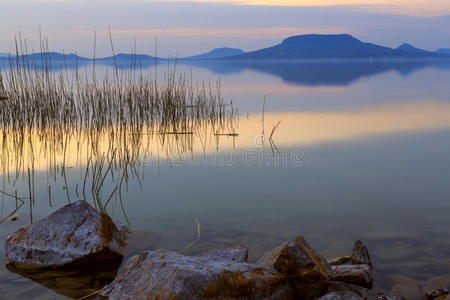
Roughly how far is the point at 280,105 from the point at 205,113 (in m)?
4.72

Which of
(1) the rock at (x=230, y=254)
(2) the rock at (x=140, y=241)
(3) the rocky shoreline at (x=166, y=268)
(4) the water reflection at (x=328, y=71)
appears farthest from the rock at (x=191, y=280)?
(4) the water reflection at (x=328, y=71)

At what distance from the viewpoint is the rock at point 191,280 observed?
2062mm

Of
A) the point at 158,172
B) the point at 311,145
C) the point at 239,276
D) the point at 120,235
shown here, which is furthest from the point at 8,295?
the point at 311,145

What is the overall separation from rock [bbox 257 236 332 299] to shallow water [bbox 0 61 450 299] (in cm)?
62

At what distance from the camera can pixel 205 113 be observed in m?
9.86

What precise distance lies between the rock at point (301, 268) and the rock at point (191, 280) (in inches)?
2.6

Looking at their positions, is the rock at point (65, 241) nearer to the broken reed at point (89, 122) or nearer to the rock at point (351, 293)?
the rock at point (351, 293)

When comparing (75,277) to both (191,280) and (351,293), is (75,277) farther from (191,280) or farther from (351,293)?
(351,293)

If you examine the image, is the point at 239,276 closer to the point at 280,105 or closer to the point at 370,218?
the point at 370,218

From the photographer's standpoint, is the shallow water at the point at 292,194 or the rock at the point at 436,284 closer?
the rock at the point at 436,284

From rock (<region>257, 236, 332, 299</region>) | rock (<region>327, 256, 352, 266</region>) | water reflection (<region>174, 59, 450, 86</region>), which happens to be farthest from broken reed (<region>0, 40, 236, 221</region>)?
water reflection (<region>174, 59, 450, 86</region>)

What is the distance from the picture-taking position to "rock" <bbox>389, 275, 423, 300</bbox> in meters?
2.61

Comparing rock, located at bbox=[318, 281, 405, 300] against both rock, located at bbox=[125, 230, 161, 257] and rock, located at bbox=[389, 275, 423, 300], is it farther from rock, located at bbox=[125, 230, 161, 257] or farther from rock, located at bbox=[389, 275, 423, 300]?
rock, located at bbox=[125, 230, 161, 257]

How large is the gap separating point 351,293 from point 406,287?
59 cm
